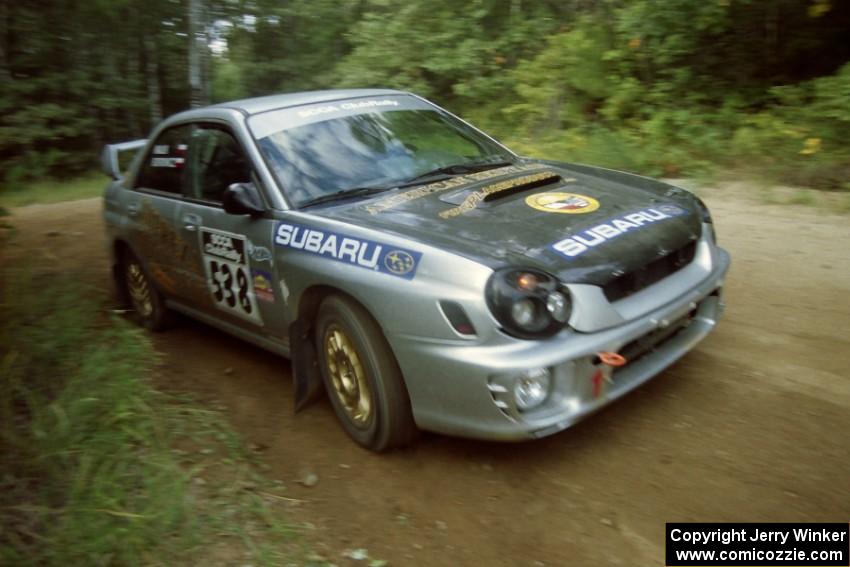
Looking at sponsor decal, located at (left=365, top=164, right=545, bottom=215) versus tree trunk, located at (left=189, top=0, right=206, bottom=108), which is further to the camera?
tree trunk, located at (left=189, top=0, right=206, bottom=108)

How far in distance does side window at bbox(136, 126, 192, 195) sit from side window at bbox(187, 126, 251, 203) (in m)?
0.12

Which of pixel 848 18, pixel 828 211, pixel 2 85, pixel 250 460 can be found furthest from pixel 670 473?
pixel 2 85

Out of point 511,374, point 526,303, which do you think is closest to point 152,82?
point 526,303

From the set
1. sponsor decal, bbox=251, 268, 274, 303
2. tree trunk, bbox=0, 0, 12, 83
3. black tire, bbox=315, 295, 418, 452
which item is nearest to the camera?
black tire, bbox=315, 295, 418, 452

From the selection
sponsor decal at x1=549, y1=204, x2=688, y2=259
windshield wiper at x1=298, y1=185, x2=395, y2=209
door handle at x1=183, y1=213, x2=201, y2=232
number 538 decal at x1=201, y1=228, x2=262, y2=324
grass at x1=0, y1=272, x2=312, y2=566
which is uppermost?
sponsor decal at x1=549, y1=204, x2=688, y2=259

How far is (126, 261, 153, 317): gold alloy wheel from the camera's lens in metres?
5.55

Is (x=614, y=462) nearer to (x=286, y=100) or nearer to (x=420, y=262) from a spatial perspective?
(x=420, y=262)

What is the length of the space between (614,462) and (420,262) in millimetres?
1223

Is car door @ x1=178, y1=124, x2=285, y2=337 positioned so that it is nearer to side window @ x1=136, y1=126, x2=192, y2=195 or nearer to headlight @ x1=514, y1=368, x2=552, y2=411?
side window @ x1=136, y1=126, x2=192, y2=195

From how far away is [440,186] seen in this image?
4.00m

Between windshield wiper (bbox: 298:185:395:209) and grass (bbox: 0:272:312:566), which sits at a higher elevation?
windshield wiper (bbox: 298:185:395:209)

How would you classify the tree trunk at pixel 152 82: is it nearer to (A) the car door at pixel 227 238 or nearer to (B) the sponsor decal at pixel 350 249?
(A) the car door at pixel 227 238

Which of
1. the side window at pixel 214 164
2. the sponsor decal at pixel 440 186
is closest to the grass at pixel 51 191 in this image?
the side window at pixel 214 164

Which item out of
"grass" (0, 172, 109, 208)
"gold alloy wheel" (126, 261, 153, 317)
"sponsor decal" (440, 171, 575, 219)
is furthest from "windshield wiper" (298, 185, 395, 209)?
"grass" (0, 172, 109, 208)
